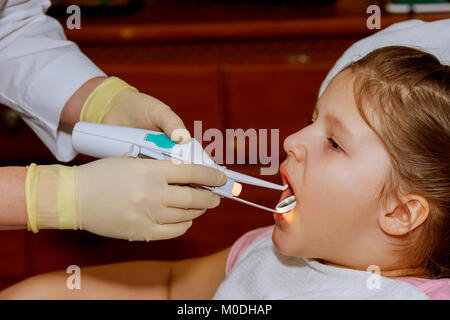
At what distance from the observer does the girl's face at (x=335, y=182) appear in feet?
2.72

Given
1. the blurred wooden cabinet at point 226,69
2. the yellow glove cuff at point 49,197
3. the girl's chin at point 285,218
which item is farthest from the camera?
the blurred wooden cabinet at point 226,69

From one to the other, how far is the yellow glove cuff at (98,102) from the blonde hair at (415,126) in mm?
430

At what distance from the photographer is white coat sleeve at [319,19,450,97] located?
3.28 feet

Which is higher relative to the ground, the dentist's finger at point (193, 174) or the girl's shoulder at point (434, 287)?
the dentist's finger at point (193, 174)

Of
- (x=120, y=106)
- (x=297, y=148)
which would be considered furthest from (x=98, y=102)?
(x=297, y=148)

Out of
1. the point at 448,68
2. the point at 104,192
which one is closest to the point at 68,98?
the point at 104,192

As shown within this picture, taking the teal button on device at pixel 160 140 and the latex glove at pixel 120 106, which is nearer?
the teal button on device at pixel 160 140

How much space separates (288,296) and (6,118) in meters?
0.94

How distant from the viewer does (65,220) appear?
804mm

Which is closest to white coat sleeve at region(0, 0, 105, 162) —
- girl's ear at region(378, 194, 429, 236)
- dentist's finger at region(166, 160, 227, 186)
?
dentist's finger at region(166, 160, 227, 186)

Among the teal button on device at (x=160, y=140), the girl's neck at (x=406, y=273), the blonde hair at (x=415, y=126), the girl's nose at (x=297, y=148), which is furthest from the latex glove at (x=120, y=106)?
the girl's neck at (x=406, y=273)

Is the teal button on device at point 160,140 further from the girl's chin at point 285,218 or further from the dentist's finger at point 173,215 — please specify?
the girl's chin at point 285,218

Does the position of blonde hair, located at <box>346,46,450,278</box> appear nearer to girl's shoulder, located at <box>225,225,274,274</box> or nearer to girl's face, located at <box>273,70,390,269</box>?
girl's face, located at <box>273,70,390,269</box>
